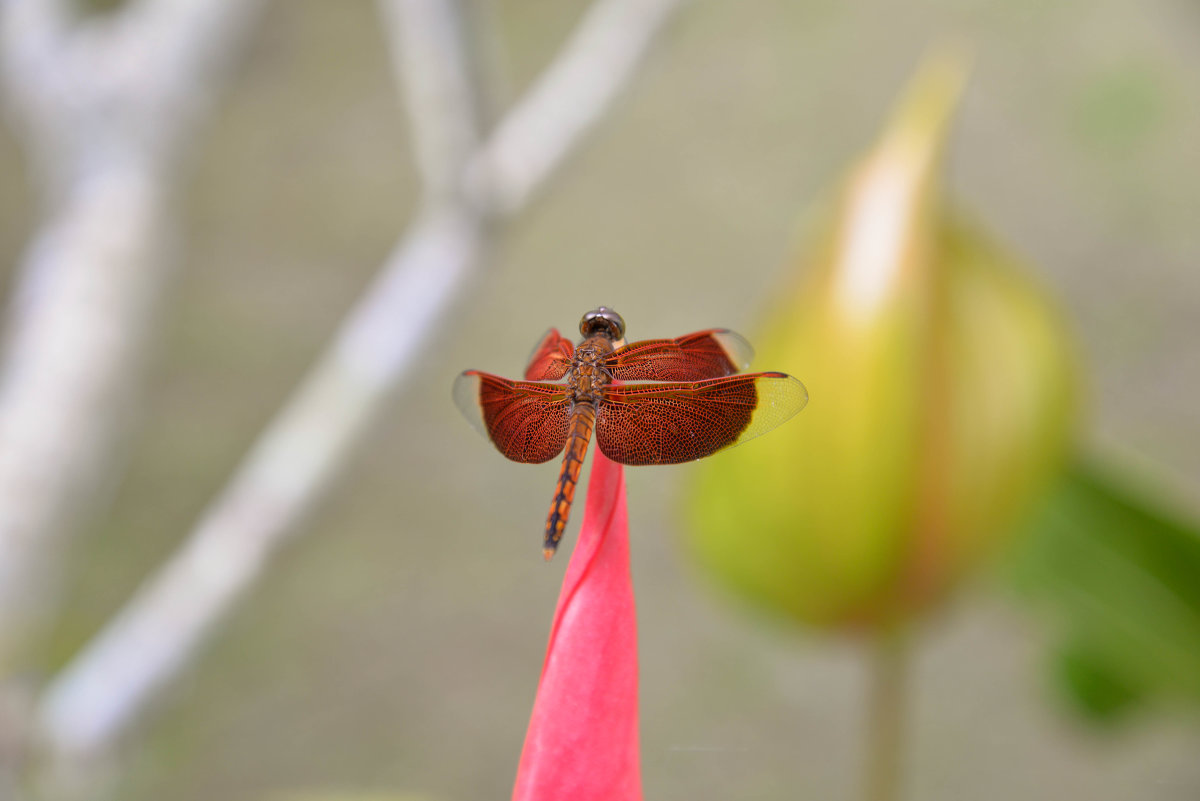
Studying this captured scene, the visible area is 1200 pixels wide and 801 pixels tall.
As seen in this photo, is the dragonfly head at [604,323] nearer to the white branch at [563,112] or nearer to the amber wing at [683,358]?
the amber wing at [683,358]

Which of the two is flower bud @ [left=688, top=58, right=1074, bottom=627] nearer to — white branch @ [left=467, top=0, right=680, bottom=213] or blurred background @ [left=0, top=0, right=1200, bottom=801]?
white branch @ [left=467, top=0, right=680, bottom=213]

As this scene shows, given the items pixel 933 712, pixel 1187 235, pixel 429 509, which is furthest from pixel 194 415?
pixel 1187 235

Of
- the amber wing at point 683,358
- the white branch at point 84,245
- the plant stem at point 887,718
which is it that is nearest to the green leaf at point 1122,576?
the plant stem at point 887,718

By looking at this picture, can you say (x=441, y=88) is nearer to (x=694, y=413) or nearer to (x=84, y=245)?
(x=84, y=245)

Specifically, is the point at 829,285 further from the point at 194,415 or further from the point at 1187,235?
the point at 1187,235

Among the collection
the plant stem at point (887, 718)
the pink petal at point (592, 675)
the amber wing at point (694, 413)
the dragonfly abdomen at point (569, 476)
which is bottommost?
the pink petal at point (592, 675)

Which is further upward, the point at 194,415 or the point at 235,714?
the point at 194,415
